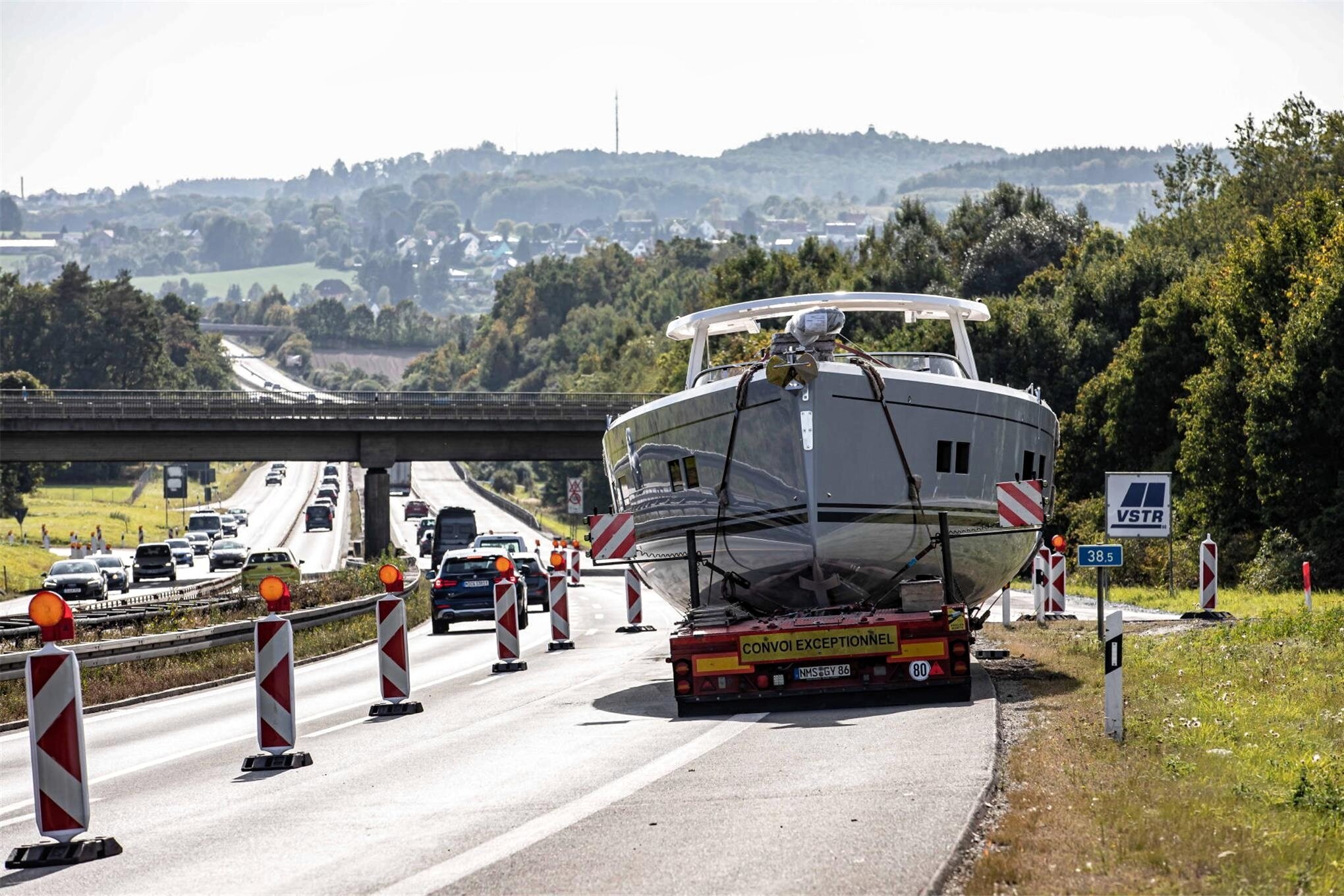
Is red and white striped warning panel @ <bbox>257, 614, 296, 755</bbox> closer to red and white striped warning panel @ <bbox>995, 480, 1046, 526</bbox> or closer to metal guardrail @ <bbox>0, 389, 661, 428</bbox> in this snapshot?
red and white striped warning panel @ <bbox>995, 480, 1046, 526</bbox>

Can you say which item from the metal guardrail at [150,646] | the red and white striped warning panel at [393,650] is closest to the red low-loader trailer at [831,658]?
the red and white striped warning panel at [393,650]

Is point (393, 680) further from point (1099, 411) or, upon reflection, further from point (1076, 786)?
point (1099, 411)

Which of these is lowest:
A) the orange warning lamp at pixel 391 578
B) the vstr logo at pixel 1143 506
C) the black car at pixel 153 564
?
the black car at pixel 153 564

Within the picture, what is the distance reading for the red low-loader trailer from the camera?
635 inches

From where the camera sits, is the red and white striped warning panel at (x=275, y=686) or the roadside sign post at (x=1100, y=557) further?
the roadside sign post at (x=1100, y=557)

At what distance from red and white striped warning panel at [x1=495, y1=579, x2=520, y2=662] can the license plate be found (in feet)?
23.1

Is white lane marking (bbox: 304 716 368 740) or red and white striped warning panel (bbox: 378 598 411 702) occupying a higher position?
red and white striped warning panel (bbox: 378 598 411 702)

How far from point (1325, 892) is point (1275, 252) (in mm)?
48654

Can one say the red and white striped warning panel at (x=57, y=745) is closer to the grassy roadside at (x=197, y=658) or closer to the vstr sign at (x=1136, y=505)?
the grassy roadside at (x=197, y=658)

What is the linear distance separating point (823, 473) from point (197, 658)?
12.0 m

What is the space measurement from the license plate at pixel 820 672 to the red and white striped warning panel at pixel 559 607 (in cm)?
1221

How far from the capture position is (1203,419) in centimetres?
5225

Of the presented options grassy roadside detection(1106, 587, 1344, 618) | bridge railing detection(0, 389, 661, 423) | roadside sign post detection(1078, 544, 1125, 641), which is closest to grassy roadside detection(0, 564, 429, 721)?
roadside sign post detection(1078, 544, 1125, 641)

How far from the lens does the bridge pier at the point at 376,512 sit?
75.7 metres
